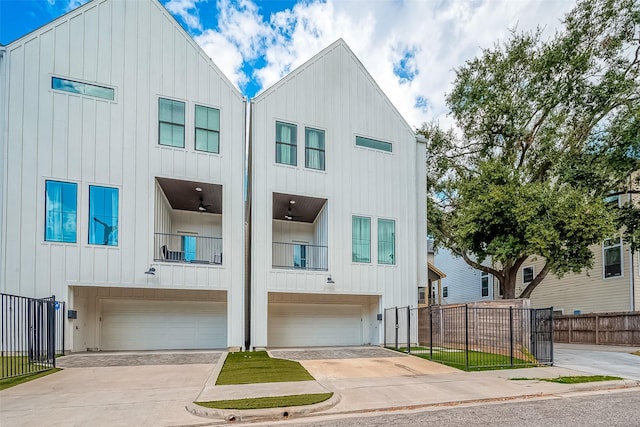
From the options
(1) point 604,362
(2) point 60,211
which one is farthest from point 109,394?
(1) point 604,362

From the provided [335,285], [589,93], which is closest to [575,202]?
[589,93]

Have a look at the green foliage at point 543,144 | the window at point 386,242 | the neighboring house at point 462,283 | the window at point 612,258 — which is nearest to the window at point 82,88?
the window at point 386,242

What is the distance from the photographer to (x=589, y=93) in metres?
17.3

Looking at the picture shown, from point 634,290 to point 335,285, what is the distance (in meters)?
13.3

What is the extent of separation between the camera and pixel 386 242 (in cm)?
1608

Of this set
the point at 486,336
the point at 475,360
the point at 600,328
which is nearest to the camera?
the point at 475,360

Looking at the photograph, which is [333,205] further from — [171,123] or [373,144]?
[171,123]

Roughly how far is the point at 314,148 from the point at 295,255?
177 inches

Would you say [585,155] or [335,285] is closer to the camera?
[335,285]

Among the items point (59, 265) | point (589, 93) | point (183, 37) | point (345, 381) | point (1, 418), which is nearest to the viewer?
point (1, 418)

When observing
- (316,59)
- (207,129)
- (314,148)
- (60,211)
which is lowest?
(60,211)

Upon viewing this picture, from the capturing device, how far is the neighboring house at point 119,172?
12.1 meters

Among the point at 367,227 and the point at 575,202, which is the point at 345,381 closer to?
the point at 367,227

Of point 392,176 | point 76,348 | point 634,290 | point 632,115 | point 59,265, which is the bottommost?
point 76,348
